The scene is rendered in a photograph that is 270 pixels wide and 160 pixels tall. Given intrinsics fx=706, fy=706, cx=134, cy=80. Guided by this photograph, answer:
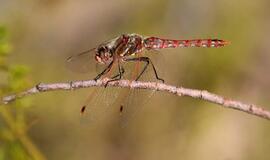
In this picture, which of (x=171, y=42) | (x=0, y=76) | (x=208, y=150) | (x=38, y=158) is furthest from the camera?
(x=208, y=150)

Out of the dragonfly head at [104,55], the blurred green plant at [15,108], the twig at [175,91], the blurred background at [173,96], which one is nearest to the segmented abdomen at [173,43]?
the dragonfly head at [104,55]

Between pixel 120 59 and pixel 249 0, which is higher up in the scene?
pixel 249 0

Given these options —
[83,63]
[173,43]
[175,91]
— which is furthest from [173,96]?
[175,91]

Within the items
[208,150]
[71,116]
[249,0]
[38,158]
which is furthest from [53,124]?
[38,158]

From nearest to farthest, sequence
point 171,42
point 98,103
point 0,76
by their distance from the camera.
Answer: point 98,103 → point 171,42 → point 0,76

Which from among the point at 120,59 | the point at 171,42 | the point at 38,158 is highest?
the point at 171,42

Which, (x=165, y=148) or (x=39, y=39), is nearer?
(x=165, y=148)

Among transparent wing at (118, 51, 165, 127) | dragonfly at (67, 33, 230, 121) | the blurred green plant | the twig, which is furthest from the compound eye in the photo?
the twig

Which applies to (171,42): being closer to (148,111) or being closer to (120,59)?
(120,59)
